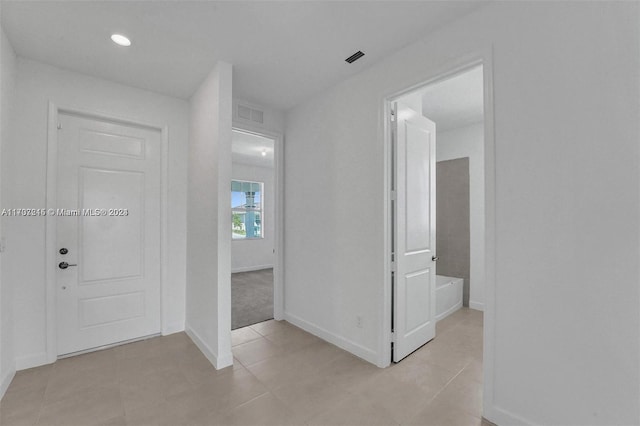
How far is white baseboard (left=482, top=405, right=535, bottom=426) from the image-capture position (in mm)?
1672

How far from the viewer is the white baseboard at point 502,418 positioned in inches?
65.8

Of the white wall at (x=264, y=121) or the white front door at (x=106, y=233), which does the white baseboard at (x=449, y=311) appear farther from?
the white front door at (x=106, y=233)

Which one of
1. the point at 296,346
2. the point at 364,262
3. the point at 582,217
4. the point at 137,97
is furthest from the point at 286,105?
the point at 582,217

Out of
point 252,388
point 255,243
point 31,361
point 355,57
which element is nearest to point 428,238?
point 355,57

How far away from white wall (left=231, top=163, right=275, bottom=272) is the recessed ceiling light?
4.67 m

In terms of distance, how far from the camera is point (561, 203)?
1.54 metres

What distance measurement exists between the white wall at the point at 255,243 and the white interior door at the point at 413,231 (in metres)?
5.06

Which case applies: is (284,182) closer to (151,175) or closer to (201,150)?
(201,150)

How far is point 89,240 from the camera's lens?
279cm

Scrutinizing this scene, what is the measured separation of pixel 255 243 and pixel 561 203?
6.64m

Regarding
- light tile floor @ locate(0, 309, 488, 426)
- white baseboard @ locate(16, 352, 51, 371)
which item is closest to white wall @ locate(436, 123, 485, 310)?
light tile floor @ locate(0, 309, 488, 426)

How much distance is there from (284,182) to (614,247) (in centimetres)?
309

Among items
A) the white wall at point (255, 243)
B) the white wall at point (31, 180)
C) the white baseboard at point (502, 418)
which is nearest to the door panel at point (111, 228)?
the white wall at point (31, 180)

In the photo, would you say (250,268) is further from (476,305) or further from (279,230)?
(476,305)
